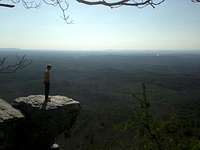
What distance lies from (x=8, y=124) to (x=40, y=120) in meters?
1.46

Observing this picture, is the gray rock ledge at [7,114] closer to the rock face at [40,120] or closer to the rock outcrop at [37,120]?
the rock outcrop at [37,120]

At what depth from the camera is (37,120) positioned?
1046 cm

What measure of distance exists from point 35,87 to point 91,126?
3829 cm

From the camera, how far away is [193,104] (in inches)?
2170

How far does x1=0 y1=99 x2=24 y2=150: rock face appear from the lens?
9.03m

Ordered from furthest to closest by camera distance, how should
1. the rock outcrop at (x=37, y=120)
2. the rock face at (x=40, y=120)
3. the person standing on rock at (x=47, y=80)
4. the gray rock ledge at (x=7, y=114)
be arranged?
the rock face at (x=40, y=120), the person standing on rock at (x=47, y=80), the rock outcrop at (x=37, y=120), the gray rock ledge at (x=7, y=114)

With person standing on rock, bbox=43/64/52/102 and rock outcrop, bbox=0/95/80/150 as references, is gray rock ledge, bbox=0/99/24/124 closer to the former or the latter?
rock outcrop, bbox=0/95/80/150

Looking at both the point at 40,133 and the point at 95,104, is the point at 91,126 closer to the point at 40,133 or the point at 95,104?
the point at 95,104

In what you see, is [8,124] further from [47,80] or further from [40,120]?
[47,80]

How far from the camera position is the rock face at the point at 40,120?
1045cm

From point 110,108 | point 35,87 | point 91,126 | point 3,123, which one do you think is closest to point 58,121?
point 3,123

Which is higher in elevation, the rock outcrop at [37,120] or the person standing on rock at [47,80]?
the person standing on rock at [47,80]

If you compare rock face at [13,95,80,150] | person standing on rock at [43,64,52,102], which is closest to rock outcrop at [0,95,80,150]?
rock face at [13,95,80,150]

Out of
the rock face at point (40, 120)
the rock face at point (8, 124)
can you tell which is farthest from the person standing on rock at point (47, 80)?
the rock face at point (8, 124)
